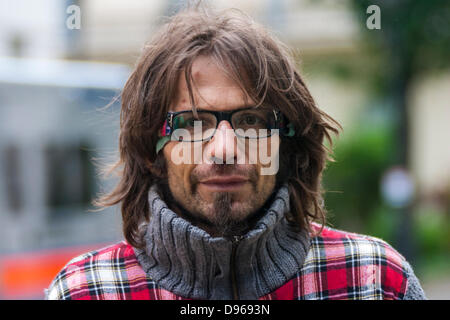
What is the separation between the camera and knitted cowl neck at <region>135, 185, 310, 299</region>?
79.1 inches

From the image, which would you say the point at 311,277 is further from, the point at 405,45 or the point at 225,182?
the point at 405,45

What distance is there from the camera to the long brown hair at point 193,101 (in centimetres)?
214

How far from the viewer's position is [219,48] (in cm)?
213

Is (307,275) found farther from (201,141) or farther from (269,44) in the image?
(269,44)

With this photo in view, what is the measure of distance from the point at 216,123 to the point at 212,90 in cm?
12

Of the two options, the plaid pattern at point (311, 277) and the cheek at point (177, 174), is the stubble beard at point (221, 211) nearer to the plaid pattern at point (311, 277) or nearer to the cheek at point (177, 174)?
the cheek at point (177, 174)

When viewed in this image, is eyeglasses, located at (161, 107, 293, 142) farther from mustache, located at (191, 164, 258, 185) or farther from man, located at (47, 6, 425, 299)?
mustache, located at (191, 164, 258, 185)

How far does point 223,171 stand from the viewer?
A: 203 centimetres

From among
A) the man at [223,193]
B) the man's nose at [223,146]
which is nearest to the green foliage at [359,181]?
the man at [223,193]

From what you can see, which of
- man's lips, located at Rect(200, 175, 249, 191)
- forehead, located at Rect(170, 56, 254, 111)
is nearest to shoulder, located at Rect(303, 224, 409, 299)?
man's lips, located at Rect(200, 175, 249, 191)

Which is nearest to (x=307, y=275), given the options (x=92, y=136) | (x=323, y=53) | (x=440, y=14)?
(x=440, y=14)

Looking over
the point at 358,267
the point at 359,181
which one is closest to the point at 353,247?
the point at 358,267

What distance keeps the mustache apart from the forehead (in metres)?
0.20

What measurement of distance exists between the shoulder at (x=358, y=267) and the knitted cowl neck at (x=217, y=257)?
96 millimetres
